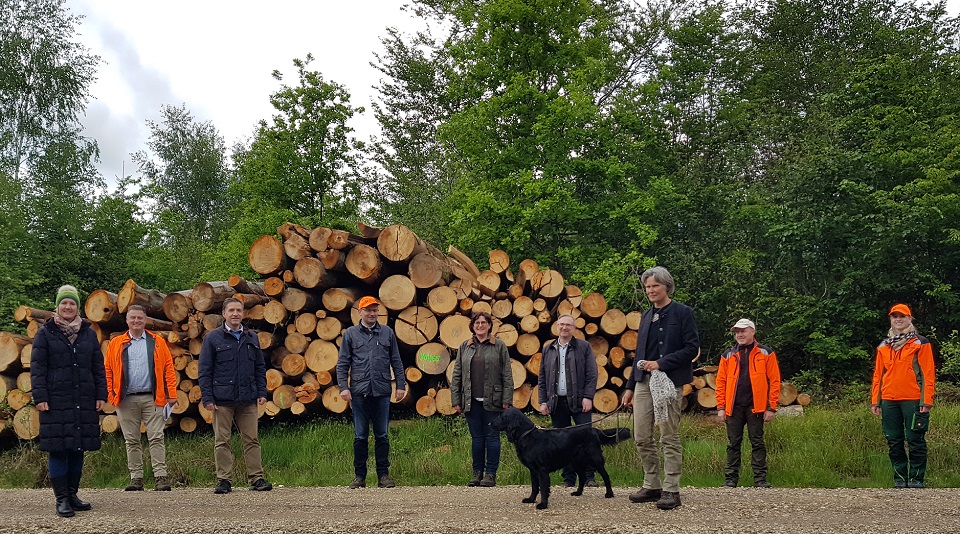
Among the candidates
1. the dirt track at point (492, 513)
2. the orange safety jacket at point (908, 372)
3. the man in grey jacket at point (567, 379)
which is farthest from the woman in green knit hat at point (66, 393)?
the orange safety jacket at point (908, 372)

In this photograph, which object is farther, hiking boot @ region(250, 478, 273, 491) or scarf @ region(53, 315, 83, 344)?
hiking boot @ region(250, 478, 273, 491)

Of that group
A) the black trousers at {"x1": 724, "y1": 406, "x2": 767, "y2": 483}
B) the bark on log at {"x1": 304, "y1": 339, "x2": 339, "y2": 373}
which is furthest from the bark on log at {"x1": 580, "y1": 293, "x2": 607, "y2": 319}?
the bark on log at {"x1": 304, "y1": 339, "x2": 339, "y2": 373}

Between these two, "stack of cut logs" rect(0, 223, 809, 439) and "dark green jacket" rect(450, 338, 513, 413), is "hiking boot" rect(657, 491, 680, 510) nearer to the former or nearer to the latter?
"dark green jacket" rect(450, 338, 513, 413)

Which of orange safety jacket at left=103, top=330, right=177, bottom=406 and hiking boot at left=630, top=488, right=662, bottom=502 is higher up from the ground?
orange safety jacket at left=103, top=330, right=177, bottom=406

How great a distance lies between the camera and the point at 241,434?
26.7 feet

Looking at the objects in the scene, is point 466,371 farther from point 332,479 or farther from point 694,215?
point 694,215

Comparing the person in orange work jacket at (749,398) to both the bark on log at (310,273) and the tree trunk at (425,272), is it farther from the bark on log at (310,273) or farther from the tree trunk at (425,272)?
the bark on log at (310,273)

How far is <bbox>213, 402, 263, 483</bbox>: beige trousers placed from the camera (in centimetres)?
794

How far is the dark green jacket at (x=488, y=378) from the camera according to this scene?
8297mm

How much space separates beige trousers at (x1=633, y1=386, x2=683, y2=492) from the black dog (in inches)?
12.2

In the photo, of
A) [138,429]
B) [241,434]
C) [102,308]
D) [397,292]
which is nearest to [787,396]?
[397,292]

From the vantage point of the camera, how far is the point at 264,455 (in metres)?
10.2

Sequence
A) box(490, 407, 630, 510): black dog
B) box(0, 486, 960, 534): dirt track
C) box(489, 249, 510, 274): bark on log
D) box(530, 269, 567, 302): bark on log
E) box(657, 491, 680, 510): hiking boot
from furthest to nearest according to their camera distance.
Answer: box(489, 249, 510, 274): bark on log
box(530, 269, 567, 302): bark on log
box(490, 407, 630, 510): black dog
box(657, 491, 680, 510): hiking boot
box(0, 486, 960, 534): dirt track

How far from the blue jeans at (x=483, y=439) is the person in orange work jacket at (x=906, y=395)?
382 cm
